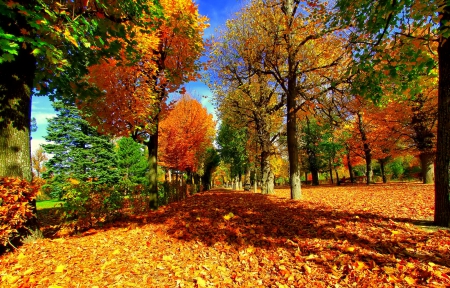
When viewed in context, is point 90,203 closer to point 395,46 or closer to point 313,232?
point 313,232

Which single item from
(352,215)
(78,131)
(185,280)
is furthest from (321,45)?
(78,131)

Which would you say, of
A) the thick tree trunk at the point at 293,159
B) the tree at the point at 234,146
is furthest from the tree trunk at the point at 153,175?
the tree at the point at 234,146

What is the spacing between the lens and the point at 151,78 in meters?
8.80

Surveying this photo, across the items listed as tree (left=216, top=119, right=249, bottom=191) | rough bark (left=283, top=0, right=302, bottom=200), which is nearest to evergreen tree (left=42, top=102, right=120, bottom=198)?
tree (left=216, top=119, right=249, bottom=191)

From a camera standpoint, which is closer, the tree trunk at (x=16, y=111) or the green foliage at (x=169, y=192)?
the tree trunk at (x=16, y=111)

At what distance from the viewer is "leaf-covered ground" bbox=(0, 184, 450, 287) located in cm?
295

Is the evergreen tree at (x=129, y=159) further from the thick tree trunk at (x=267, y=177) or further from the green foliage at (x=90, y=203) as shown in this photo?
the green foliage at (x=90, y=203)

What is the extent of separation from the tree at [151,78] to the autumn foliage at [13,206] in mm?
4122

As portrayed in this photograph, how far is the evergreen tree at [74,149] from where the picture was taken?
2156cm

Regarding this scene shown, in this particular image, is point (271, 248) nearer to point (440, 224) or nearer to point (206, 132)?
point (440, 224)

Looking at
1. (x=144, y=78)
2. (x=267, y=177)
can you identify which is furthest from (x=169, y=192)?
(x=144, y=78)

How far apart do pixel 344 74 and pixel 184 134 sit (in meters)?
18.4

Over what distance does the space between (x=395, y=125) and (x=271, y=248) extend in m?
17.4

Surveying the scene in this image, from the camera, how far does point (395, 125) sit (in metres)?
16.2
